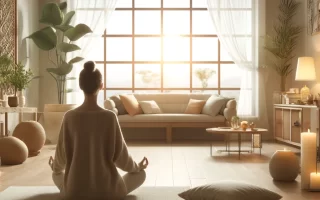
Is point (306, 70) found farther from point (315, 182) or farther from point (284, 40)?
point (315, 182)

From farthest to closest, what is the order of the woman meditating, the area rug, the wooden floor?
the wooden floor < the area rug < the woman meditating

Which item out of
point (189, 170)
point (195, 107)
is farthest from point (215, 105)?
point (189, 170)

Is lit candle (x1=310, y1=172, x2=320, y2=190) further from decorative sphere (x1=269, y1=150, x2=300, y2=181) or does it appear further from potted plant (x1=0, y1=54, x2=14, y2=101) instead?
potted plant (x1=0, y1=54, x2=14, y2=101)

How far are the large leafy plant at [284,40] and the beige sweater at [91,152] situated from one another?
20.0ft

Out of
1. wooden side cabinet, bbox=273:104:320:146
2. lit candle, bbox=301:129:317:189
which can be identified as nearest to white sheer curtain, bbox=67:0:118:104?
wooden side cabinet, bbox=273:104:320:146

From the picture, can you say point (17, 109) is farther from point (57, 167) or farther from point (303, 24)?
point (303, 24)

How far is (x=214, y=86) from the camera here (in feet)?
29.8

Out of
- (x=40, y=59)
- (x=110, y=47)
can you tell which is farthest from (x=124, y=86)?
(x=40, y=59)

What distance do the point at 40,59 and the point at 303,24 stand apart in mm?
4695

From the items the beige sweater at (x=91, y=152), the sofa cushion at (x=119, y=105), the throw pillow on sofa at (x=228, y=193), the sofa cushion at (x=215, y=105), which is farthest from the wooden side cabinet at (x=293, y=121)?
the beige sweater at (x=91, y=152)

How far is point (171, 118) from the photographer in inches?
313

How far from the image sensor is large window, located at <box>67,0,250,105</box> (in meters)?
9.01

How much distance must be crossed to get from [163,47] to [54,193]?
5933 millimetres

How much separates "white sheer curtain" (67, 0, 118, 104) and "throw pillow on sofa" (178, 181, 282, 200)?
5.76 meters
